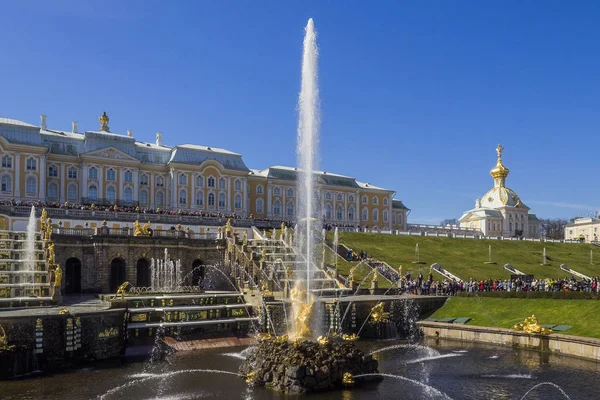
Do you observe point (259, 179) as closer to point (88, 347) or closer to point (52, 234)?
point (52, 234)

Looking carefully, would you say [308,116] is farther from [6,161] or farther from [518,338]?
[6,161]

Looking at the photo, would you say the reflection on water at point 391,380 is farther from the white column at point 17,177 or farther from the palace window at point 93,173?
the palace window at point 93,173

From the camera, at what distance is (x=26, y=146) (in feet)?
203

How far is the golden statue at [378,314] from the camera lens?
34844mm

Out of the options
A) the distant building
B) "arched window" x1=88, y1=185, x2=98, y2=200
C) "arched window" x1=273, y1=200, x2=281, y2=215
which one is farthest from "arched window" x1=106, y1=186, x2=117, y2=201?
the distant building

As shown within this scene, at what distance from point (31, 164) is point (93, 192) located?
291 inches

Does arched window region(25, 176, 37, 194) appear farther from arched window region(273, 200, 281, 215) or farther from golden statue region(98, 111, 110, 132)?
arched window region(273, 200, 281, 215)

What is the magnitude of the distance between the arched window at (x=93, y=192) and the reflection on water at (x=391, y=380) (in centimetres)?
4352

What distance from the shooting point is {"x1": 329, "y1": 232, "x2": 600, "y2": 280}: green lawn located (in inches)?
2149

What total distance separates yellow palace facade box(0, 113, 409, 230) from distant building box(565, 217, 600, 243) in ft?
216

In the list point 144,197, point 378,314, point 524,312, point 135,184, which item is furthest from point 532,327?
point 144,197

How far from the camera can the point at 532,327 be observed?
96.6 feet

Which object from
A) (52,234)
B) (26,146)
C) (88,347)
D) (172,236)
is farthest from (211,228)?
(88,347)

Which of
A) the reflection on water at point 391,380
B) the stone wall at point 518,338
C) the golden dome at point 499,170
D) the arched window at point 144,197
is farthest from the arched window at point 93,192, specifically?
the golden dome at point 499,170
